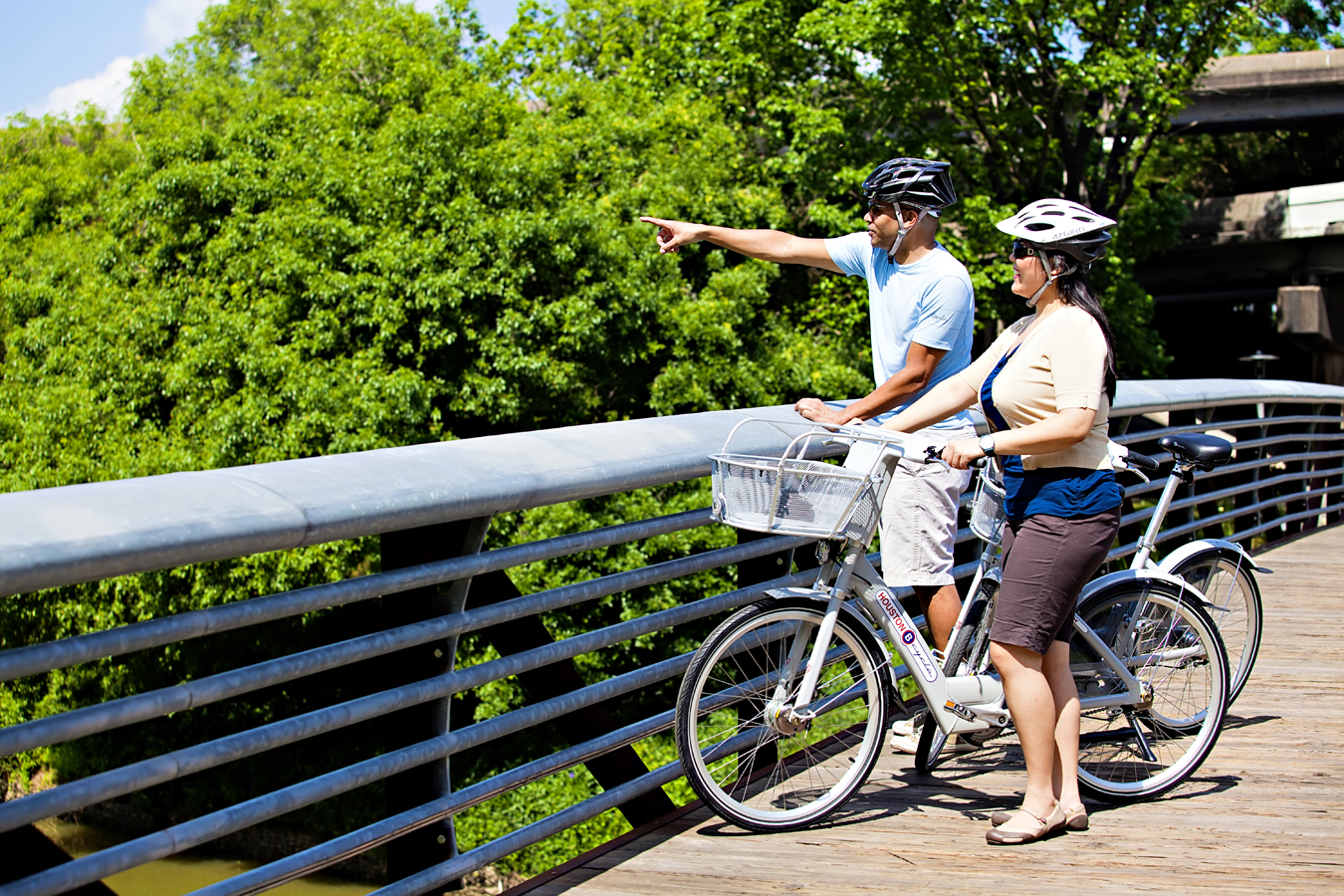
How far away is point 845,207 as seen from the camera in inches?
888

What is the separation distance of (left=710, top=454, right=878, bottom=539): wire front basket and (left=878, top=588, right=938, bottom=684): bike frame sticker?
0.54 meters

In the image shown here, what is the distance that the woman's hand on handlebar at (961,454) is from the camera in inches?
135

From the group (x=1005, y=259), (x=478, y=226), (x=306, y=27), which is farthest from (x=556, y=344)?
(x=306, y=27)

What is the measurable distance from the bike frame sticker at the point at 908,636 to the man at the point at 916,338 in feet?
0.77

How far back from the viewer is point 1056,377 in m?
3.45

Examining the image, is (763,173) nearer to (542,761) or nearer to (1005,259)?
(1005,259)

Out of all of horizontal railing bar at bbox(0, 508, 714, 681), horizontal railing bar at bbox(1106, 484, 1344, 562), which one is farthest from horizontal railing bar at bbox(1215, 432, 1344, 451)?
horizontal railing bar at bbox(0, 508, 714, 681)

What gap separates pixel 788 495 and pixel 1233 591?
7.18 ft

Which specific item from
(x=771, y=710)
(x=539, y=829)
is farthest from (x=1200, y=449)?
(x=539, y=829)

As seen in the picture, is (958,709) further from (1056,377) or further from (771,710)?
(1056,377)

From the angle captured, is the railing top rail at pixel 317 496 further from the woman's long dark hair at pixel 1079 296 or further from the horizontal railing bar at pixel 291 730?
the woman's long dark hair at pixel 1079 296

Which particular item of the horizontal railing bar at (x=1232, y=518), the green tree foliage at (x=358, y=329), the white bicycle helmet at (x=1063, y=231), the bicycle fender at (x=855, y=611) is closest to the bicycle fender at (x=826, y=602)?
the bicycle fender at (x=855, y=611)

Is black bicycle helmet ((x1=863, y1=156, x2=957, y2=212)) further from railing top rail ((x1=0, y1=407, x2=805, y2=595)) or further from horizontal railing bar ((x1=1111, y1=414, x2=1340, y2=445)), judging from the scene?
horizontal railing bar ((x1=1111, y1=414, x2=1340, y2=445))

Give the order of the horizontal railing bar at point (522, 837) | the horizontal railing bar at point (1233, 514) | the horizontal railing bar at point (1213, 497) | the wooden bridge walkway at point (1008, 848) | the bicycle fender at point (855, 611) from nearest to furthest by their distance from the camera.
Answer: the horizontal railing bar at point (522, 837) → the wooden bridge walkway at point (1008, 848) → the bicycle fender at point (855, 611) → the horizontal railing bar at point (1213, 497) → the horizontal railing bar at point (1233, 514)
